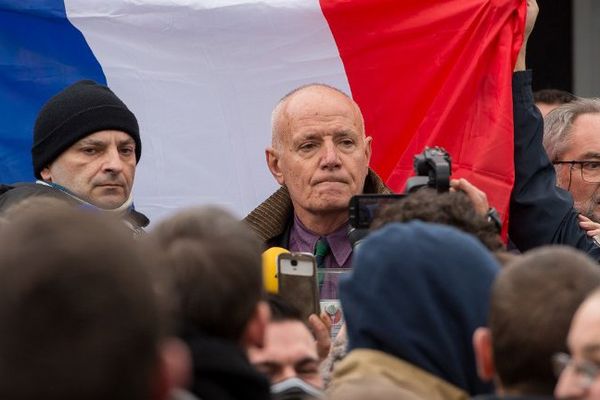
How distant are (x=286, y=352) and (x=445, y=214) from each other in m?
0.50

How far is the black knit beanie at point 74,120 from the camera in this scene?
474 cm

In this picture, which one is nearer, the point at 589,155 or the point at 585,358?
the point at 585,358

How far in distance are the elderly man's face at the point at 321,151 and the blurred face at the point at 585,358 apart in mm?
2580

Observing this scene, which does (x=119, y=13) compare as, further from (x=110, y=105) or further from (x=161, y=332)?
(x=161, y=332)

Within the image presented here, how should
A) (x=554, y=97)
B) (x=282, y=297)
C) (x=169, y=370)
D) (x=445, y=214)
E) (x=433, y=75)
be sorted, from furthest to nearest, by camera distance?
(x=554, y=97), (x=433, y=75), (x=282, y=297), (x=445, y=214), (x=169, y=370)

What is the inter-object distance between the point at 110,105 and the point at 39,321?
303 cm

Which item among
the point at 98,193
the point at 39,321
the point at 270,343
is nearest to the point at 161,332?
the point at 39,321

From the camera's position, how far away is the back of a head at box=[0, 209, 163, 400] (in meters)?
1.80

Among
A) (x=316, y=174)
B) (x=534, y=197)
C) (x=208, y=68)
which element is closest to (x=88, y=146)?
(x=316, y=174)

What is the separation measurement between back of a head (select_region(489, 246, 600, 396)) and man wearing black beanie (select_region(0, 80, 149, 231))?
2453 millimetres

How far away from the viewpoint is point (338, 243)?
190 inches

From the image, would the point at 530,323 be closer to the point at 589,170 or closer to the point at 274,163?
the point at 274,163

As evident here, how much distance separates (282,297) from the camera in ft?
11.4

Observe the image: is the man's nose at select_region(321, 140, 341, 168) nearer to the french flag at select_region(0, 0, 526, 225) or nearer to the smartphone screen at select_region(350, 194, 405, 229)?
the french flag at select_region(0, 0, 526, 225)
